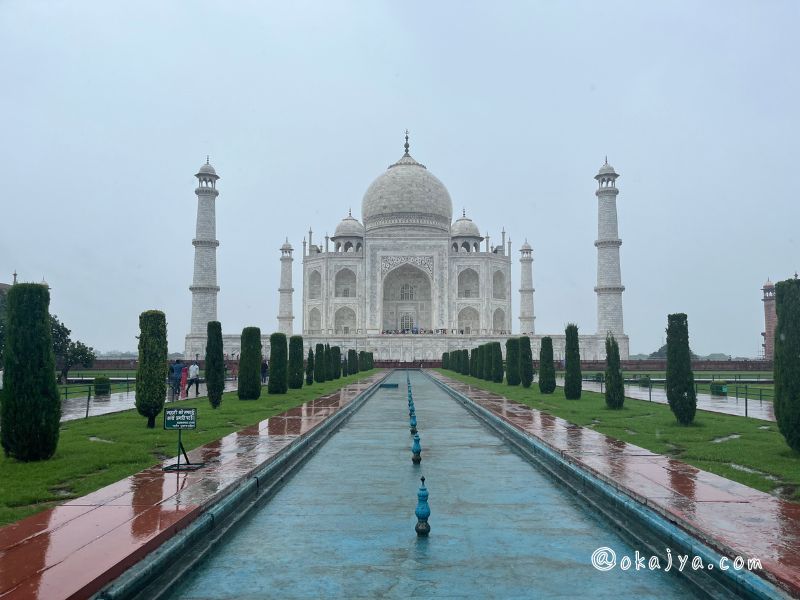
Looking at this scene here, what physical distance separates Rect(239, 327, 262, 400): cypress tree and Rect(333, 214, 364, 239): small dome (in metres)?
34.1

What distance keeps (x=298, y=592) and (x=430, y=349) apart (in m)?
35.4

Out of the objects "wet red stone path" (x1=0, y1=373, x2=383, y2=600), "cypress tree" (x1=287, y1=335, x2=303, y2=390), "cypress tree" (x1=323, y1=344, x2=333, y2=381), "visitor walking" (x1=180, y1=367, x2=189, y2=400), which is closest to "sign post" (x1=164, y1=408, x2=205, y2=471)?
"wet red stone path" (x1=0, y1=373, x2=383, y2=600)

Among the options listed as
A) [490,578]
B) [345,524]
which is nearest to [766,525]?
[490,578]

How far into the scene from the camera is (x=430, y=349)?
38.3 m

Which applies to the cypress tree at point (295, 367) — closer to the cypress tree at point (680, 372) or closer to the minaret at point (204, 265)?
the cypress tree at point (680, 372)

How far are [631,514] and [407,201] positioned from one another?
43.1 meters

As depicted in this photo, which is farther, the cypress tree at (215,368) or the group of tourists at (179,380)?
the group of tourists at (179,380)

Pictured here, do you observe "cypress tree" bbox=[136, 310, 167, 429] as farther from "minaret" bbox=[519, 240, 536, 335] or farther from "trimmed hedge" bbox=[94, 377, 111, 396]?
"minaret" bbox=[519, 240, 536, 335]

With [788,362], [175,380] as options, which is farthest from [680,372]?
[175,380]

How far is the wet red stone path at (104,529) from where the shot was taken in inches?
107

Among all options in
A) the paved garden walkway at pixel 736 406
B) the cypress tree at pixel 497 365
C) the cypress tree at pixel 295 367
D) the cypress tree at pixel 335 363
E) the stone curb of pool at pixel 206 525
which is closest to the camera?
the stone curb of pool at pixel 206 525

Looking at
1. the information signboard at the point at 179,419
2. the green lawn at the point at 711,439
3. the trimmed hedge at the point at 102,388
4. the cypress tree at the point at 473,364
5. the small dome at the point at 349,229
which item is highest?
the small dome at the point at 349,229

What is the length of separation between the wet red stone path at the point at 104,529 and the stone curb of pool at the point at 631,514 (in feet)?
8.27

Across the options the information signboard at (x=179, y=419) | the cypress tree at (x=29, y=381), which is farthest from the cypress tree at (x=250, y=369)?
the information signboard at (x=179, y=419)
